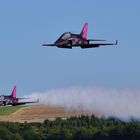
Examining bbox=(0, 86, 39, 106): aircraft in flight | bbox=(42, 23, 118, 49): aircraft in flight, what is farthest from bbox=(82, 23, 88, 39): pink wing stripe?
bbox=(0, 86, 39, 106): aircraft in flight

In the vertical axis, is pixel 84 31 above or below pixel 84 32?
above

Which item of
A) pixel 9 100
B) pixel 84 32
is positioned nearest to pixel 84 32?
pixel 84 32

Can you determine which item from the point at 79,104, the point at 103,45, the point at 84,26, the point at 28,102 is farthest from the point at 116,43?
the point at 79,104

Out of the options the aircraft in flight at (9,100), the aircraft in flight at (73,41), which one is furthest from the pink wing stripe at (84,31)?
the aircraft in flight at (9,100)

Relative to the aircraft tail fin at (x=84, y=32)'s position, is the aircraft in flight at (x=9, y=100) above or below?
below

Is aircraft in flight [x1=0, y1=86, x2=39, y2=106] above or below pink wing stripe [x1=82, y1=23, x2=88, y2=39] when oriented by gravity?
below

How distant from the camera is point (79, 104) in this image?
197m

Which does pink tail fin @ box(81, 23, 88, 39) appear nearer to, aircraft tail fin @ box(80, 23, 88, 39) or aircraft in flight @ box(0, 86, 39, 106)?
aircraft tail fin @ box(80, 23, 88, 39)

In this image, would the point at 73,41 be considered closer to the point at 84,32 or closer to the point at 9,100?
the point at 84,32

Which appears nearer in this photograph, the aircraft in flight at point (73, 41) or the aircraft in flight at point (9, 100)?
the aircraft in flight at point (73, 41)

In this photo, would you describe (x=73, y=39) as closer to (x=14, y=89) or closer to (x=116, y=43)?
(x=116, y=43)

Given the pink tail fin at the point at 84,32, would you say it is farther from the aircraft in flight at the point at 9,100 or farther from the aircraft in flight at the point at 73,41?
the aircraft in flight at the point at 9,100

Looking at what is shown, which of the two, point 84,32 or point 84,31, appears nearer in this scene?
point 84,32

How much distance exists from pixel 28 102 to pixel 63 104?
54.4 ft
